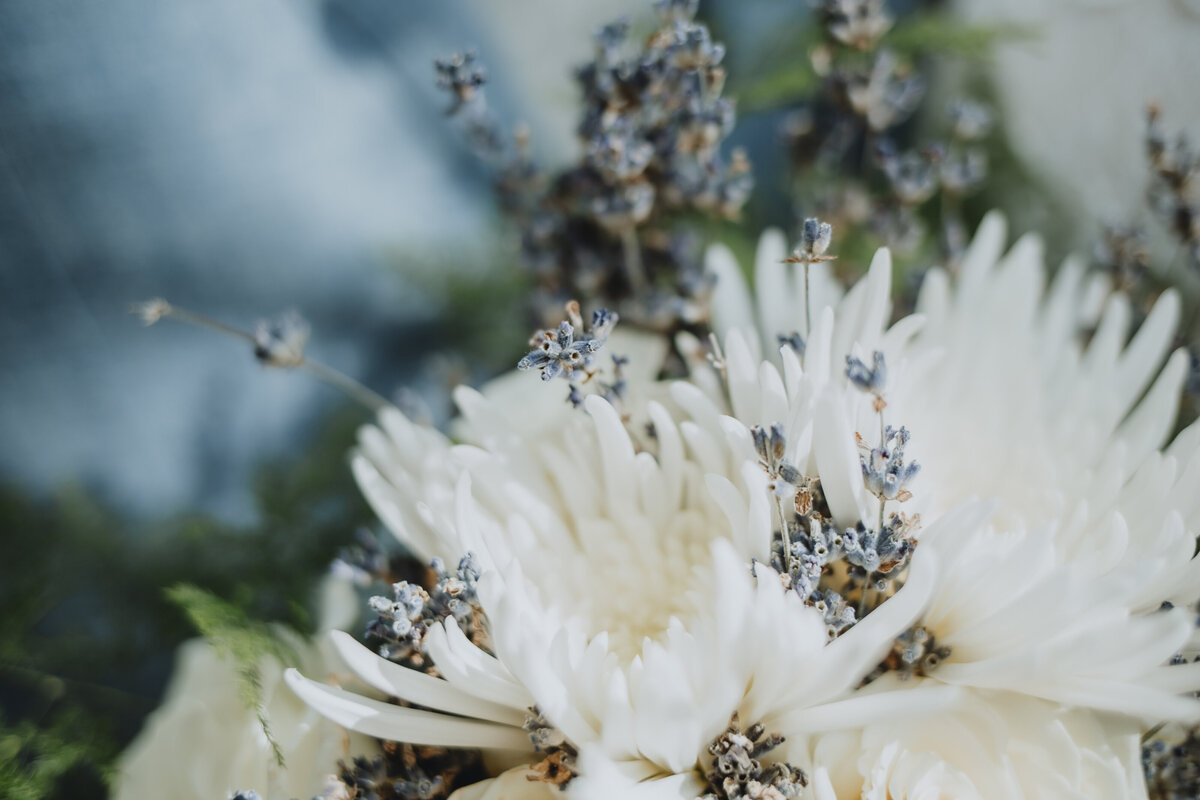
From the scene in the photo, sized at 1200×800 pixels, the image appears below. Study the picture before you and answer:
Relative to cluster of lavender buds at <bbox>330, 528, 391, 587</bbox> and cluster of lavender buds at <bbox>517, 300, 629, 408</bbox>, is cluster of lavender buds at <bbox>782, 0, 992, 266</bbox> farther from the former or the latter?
cluster of lavender buds at <bbox>330, 528, 391, 587</bbox>

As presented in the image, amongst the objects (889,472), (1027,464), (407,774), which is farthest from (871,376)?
(407,774)

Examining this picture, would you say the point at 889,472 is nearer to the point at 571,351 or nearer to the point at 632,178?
the point at 571,351

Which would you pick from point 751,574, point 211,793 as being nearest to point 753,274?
point 751,574

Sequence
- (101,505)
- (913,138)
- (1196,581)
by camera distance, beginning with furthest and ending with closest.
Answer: (913,138)
(101,505)
(1196,581)

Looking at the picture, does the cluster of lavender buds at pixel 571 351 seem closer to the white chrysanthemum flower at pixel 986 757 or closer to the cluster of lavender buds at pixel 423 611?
the cluster of lavender buds at pixel 423 611

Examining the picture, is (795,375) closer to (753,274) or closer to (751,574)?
(751,574)

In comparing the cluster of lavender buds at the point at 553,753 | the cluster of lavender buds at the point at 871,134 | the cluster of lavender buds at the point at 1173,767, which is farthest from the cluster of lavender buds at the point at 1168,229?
the cluster of lavender buds at the point at 553,753
